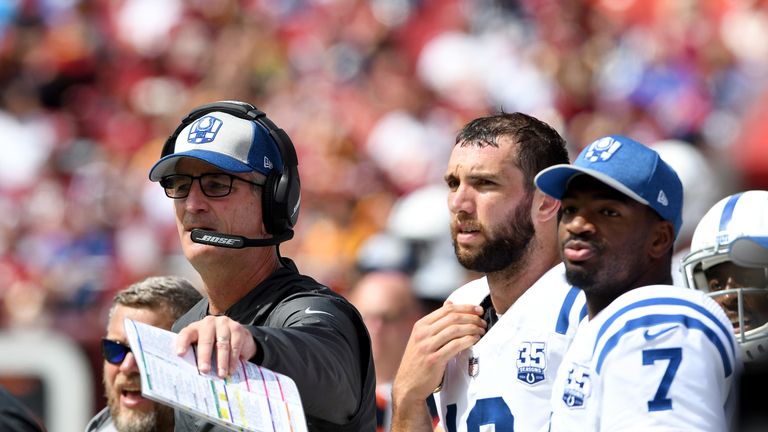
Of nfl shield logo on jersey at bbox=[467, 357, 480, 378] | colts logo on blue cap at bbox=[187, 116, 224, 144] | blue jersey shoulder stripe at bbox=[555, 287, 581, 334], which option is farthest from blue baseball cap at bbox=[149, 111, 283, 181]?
blue jersey shoulder stripe at bbox=[555, 287, 581, 334]

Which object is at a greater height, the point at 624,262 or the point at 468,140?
the point at 468,140

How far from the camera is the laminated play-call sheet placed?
2.62m

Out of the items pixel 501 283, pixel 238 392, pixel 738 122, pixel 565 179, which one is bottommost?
pixel 238 392

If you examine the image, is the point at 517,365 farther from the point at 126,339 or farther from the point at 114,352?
the point at 126,339

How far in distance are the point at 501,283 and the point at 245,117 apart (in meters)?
0.79

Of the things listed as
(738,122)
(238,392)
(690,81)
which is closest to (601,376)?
(238,392)

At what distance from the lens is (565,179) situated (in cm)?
→ 297

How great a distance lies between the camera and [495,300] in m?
3.42

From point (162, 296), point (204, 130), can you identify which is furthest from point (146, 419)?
point (204, 130)

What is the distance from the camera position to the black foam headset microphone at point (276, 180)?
10.9 feet

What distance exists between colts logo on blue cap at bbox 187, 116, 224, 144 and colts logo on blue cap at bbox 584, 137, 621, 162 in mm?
957

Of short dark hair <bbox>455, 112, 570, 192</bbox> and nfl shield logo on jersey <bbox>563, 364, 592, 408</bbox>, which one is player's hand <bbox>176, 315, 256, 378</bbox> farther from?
short dark hair <bbox>455, 112, 570, 192</bbox>

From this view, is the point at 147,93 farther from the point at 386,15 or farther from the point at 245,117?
the point at 245,117

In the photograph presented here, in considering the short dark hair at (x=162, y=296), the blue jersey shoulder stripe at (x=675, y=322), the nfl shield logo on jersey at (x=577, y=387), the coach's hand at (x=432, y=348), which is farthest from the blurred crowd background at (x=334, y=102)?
the blue jersey shoulder stripe at (x=675, y=322)
